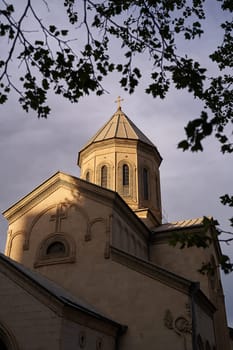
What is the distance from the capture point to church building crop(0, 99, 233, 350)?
11.0 meters

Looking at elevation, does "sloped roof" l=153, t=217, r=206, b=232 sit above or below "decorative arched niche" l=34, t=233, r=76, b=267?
above

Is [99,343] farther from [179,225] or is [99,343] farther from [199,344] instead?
[179,225]

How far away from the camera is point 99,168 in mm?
22297

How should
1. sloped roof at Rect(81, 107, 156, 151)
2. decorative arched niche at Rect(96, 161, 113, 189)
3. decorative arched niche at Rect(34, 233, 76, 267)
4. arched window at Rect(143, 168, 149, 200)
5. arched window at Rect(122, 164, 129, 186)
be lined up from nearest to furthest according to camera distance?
decorative arched niche at Rect(34, 233, 76, 267) < decorative arched niche at Rect(96, 161, 113, 189) < arched window at Rect(122, 164, 129, 186) < arched window at Rect(143, 168, 149, 200) < sloped roof at Rect(81, 107, 156, 151)

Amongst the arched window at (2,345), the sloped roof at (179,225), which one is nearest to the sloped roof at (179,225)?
the sloped roof at (179,225)

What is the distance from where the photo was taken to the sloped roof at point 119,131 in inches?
912

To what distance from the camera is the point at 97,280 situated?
47.7ft

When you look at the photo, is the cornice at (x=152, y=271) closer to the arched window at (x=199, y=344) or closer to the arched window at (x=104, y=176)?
the arched window at (x=199, y=344)

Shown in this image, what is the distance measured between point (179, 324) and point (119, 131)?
13123mm

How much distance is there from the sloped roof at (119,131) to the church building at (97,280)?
3.92 metres

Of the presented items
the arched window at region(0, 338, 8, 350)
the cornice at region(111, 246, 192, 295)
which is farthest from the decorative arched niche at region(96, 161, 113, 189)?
the arched window at region(0, 338, 8, 350)

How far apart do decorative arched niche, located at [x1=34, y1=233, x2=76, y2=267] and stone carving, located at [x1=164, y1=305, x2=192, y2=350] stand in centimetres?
409

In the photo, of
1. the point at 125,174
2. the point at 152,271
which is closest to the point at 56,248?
the point at 152,271

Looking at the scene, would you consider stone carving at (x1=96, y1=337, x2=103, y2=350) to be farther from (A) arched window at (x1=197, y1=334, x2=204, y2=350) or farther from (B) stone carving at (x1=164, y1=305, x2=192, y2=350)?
(A) arched window at (x1=197, y1=334, x2=204, y2=350)
